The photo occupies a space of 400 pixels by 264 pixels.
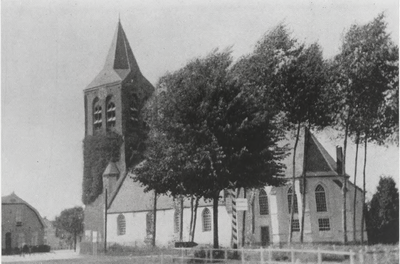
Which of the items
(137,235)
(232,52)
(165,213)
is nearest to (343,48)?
(232,52)

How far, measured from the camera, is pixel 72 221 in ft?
275

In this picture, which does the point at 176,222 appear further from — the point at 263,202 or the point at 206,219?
the point at 263,202

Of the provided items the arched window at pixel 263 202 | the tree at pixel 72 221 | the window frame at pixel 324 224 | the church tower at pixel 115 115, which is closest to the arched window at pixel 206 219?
the arched window at pixel 263 202

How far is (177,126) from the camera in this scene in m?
22.6

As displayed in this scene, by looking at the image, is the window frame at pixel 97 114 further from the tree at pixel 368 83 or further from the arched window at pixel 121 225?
the tree at pixel 368 83

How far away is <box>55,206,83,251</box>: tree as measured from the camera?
83750 millimetres

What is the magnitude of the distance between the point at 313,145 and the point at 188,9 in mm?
23442

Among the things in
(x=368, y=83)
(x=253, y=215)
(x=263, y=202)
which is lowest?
(x=253, y=215)

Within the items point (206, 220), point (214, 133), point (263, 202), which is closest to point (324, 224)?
point (263, 202)

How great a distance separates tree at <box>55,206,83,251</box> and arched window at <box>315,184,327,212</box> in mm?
52840

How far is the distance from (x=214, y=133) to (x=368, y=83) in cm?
959

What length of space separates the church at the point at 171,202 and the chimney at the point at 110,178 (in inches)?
3.9

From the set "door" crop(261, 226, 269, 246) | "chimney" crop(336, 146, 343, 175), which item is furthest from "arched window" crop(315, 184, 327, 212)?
"door" crop(261, 226, 269, 246)

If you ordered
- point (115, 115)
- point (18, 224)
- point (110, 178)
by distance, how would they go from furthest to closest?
point (115, 115)
point (110, 178)
point (18, 224)
